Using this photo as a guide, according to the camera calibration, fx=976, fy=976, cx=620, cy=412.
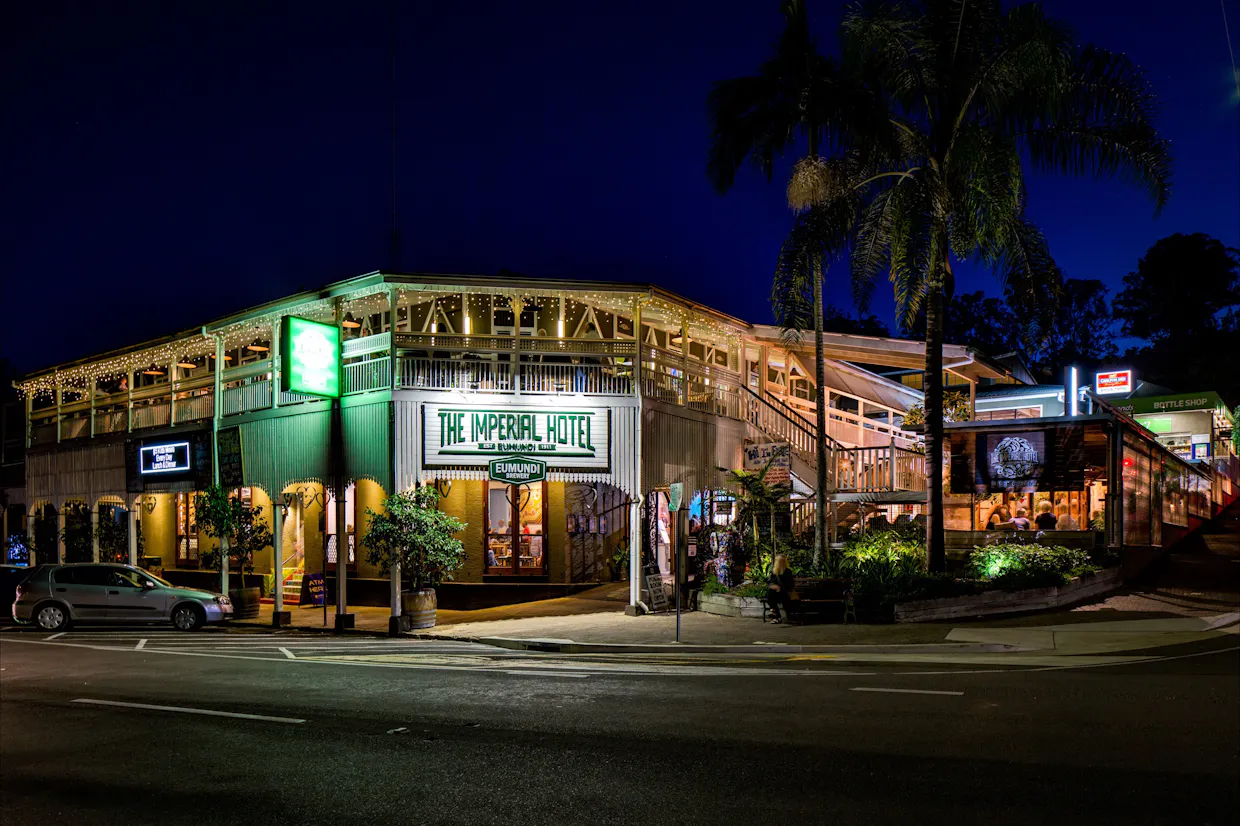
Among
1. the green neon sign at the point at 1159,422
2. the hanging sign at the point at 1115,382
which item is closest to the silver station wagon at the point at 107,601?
the hanging sign at the point at 1115,382

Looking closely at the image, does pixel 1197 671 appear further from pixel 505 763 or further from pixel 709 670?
pixel 505 763

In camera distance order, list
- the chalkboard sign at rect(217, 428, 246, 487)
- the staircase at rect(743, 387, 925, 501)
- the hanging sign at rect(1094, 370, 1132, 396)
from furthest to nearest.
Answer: the hanging sign at rect(1094, 370, 1132, 396), the chalkboard sign at rect(217, 428, 246, 487), the staircase at rect(743, 387, 925, 501)

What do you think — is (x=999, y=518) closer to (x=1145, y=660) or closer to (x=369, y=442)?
(x=1145, y=660)

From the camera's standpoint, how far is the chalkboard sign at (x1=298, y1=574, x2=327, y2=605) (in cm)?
2547

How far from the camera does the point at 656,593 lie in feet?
66.3

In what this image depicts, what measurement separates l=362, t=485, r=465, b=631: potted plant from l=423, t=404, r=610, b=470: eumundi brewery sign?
1376mm

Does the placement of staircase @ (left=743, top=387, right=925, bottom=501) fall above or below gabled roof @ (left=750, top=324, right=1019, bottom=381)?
below

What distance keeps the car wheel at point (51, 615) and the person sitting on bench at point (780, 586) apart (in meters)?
15.1

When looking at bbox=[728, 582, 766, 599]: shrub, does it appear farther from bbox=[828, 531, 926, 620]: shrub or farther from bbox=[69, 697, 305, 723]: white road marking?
bbox=[69, 697, 305, 723]: white road marking

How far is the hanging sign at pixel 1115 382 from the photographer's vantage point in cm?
4525

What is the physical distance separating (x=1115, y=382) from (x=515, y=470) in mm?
36049

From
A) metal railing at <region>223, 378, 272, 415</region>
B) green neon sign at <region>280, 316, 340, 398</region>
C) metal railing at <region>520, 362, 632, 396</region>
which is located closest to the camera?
green neon sign at <region>280, 316, 340, 398</region>

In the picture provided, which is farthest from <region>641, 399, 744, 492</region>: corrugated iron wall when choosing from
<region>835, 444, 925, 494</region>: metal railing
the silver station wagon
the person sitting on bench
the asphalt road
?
the silver station wagon

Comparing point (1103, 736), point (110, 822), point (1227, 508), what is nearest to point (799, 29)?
point (1103, 736)
